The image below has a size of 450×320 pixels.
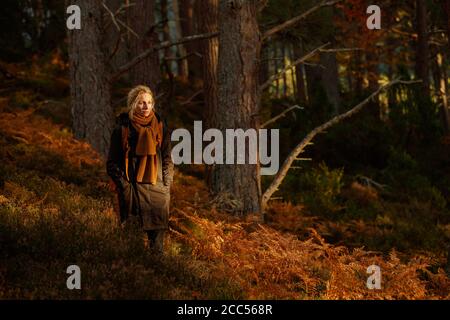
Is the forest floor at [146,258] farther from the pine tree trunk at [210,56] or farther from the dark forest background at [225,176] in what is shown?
the pine tree trunk at [210,56]

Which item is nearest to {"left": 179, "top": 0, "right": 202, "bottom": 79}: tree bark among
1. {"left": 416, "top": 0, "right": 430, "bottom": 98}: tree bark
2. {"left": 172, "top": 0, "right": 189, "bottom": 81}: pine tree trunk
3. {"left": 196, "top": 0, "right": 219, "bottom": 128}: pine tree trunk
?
{"left": 172, "top": 0, "right": 189, "bottom": 81}: pine tree trunk

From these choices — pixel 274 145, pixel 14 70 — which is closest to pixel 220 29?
pixel 274 145

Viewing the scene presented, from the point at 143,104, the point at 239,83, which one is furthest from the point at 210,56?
the point at 143,104

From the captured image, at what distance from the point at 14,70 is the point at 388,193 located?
10496 millimetres

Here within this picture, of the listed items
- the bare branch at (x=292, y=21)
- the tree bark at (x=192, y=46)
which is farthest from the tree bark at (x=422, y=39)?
the bare branch at (x=292, y=21)

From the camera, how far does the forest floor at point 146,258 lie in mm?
5352

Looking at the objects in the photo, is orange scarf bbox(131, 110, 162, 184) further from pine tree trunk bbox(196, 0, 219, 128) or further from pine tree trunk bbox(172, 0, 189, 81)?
pine tree trunk bbox(172, 0, 189, 81)

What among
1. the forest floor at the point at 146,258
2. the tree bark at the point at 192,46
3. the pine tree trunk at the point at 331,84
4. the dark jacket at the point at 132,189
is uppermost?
the tree bark at the point at 192,46

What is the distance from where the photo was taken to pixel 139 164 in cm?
602

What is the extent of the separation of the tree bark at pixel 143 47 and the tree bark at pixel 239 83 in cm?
458

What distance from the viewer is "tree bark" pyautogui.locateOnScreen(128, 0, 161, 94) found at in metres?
13.8

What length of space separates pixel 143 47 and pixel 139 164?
870 centimetres

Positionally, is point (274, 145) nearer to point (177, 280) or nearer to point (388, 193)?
point (388, 193)

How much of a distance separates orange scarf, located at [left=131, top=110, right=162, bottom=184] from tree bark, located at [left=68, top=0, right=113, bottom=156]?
14.9ft
